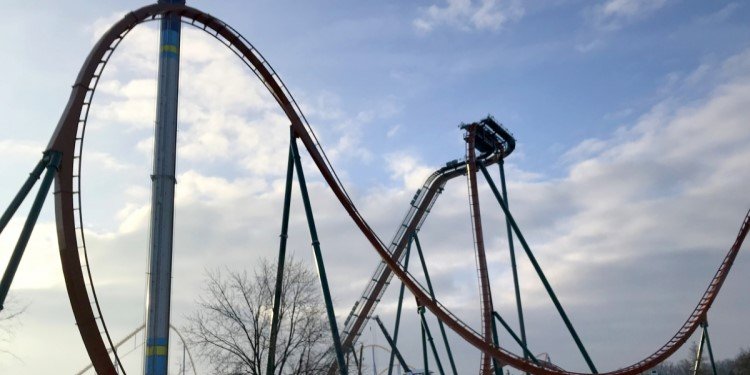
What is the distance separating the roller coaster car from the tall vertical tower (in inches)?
488

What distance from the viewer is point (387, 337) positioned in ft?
95.1

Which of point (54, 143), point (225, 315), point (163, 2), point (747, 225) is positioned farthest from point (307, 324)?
point (747, 225)

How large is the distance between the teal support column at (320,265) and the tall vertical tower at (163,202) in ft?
11.9

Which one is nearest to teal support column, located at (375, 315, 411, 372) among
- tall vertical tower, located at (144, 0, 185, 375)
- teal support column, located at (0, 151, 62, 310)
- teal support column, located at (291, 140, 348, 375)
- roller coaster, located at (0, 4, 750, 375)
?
roller coaster, located at (0, 4, 750, 375)

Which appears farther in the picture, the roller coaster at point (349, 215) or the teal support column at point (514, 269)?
the teal support column at point (514, 269)

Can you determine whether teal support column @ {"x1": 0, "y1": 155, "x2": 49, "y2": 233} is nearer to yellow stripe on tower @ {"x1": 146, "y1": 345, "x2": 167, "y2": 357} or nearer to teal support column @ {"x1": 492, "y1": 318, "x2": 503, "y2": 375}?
yellow stripe on tower @ {"x1": 146, "y1": 345, "x2": 167, "y2": 357}

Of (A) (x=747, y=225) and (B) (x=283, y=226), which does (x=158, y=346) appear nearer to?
(B) (x=283, y=226)

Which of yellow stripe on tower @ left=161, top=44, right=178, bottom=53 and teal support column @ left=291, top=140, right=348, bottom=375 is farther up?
yellow stripe on tower @ left=161, top=44, right=178, bottom=53

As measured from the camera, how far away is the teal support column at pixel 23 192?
1434 centimetres

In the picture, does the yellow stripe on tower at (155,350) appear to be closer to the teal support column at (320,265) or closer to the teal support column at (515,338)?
the teal support column at (320,265)

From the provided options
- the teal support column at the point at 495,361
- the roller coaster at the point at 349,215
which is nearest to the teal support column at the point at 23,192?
the roller coaster at the point at 349,215

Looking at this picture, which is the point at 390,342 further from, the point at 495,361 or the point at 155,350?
the point at 155,350

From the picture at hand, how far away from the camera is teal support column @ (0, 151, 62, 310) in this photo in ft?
44.9

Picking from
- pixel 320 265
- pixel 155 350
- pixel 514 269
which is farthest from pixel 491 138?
pixel 155 350
